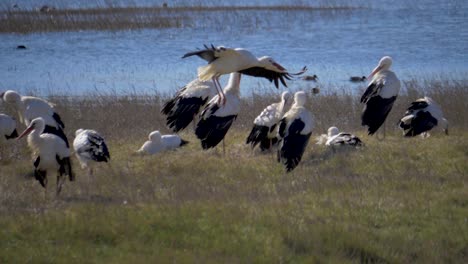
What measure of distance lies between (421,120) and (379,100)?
656mm

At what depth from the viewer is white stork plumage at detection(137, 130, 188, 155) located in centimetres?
1203

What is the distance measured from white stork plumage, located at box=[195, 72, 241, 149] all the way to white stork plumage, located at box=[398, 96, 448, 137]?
7.91ft

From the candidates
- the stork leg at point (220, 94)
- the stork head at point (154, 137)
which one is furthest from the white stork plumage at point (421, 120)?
the stork head at point (154, 137)

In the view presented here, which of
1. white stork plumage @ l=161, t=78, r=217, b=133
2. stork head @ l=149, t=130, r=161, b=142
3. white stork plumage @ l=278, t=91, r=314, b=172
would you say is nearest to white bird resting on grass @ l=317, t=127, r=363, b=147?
white stork plumage @ l=278, t=91, r=314, b=172

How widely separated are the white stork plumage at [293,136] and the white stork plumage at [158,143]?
7.53ft

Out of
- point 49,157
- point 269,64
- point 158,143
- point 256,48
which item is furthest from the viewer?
point 256,48

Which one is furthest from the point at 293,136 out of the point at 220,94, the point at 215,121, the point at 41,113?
the point at 41,113

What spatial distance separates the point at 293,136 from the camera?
1020cm

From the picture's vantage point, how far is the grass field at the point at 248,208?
711 cm

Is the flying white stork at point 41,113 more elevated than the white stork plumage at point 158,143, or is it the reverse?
the flying white stork at point 41,113

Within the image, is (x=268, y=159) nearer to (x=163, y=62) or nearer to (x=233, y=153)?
(x=233, y=153)

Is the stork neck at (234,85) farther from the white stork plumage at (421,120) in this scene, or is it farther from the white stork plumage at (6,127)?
the white stork plumage at (6,127)

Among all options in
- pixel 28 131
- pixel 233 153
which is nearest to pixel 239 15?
pixel 233 153

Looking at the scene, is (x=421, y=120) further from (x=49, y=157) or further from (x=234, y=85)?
(x=49, y=157)
